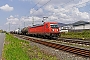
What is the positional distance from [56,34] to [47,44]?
1059 cm

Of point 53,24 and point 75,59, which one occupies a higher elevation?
point 53,24

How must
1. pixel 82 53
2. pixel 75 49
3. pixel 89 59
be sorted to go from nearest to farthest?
1. pixel 89 59
2. pixel 82 53
3. pixel 75 49

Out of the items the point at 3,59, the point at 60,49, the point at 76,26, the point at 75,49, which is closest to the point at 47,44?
the point at 60,49

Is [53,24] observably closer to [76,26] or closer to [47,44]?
[47,44]

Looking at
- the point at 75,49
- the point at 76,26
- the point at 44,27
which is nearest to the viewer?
the point at 75,49

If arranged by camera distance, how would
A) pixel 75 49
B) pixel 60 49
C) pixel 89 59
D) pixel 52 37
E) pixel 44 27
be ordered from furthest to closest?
pixel 44 27 < pixel 52 37 < pixel 60 49 < pixel 75 49 < pixel 89 59

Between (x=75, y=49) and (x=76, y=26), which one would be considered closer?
(x=75, y=49)

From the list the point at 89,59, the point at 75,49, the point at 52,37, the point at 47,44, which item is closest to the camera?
the point at 89,59

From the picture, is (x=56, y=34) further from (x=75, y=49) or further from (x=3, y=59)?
(x=3, y=59)

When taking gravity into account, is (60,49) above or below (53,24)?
below

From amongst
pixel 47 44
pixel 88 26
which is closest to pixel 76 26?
pixel 88 26

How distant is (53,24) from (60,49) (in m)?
16.8

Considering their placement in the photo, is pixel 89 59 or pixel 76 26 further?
pixel 76 26

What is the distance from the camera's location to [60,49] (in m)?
18.8
